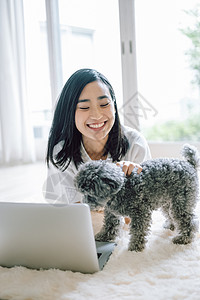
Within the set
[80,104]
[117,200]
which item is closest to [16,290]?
[117,200]

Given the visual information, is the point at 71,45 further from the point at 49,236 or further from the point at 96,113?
the point at 49,236

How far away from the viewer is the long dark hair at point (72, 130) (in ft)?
4.15

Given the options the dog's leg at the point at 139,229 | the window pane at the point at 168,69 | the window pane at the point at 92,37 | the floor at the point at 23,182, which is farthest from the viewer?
the window pane at the point at 92,37

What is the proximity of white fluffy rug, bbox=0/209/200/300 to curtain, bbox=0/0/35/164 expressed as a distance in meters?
2.74

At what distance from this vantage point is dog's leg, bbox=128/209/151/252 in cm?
105

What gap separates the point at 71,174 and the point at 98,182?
600mm

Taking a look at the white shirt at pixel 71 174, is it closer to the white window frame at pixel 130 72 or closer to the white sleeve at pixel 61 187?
the white sleeve at pixel 61 187

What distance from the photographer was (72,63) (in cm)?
358

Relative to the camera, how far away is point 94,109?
4.03 feet

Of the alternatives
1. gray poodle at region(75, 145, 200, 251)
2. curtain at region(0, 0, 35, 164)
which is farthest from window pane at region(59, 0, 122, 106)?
gray poodle at region(75, 145, 200, 251)

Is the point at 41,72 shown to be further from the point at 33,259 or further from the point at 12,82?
the point at 33,259

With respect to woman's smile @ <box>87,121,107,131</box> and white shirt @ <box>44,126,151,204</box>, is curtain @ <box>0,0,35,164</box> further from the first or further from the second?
woman's smile @ <box>87,121,107,131</box>

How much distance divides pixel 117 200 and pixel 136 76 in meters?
2.21

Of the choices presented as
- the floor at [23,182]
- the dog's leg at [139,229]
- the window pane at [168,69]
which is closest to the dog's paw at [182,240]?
the dog's leg at [139,229]
